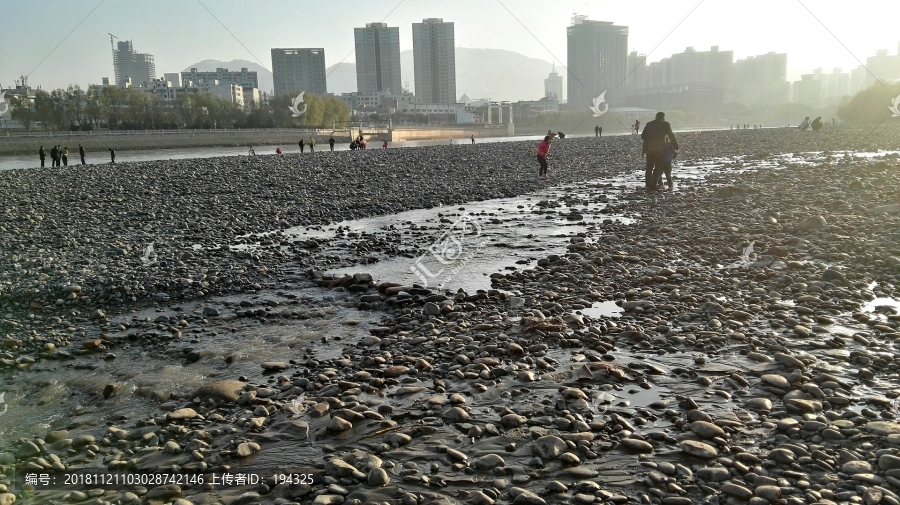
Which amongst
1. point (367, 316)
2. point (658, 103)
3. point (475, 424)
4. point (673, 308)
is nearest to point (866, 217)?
point (673, 308)

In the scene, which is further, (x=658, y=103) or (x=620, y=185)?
(x=658, y=103)

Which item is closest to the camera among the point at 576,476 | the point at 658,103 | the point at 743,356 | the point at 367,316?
the point at 576,476

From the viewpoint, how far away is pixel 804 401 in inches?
201

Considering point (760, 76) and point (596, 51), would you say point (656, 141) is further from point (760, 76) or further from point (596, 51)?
point (760, 76)

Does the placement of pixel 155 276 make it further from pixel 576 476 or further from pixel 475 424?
pixel 576 476

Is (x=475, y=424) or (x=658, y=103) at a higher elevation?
(x=658, y=103)

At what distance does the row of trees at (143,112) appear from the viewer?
10462 centimetres

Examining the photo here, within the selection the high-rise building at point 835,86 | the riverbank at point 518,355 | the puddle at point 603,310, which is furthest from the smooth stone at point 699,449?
the high-rise building at point 835,86

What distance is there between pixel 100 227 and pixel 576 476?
15.3m

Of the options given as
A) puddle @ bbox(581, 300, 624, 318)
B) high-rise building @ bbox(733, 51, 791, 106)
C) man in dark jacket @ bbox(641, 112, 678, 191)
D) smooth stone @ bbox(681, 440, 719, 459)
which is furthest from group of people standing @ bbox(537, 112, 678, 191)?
high-rise building @ bbox(733, 51, 791, 106)

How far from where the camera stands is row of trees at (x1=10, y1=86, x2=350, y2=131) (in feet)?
343

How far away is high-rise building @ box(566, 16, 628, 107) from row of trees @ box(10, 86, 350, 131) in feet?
170

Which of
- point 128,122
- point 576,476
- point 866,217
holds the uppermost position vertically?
point 128,122

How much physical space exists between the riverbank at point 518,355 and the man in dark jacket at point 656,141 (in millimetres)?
2759
